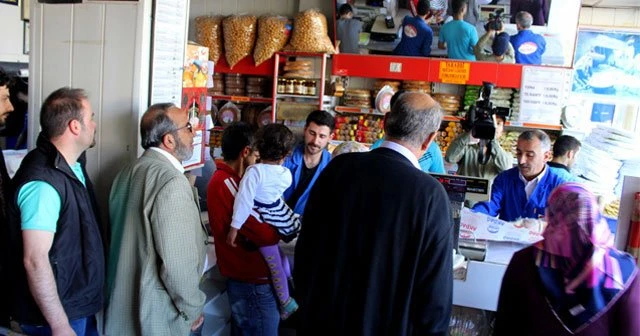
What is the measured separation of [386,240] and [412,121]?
418 millimetres

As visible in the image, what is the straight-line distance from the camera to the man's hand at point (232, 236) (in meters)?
2.87

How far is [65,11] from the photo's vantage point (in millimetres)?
2670

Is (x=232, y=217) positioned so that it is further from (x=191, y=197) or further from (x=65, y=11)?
(x=65, y=11)

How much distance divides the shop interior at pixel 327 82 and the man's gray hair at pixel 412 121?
74cm

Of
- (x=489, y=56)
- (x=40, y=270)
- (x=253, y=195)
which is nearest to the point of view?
(x=40, y=270)

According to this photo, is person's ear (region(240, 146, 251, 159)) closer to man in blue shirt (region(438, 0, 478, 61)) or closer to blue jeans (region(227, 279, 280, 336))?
blue jeans (region(227, 279, 280, 336))

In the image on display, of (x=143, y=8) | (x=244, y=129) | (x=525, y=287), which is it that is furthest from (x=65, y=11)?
(x=525, y=287)

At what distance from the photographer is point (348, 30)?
733cm

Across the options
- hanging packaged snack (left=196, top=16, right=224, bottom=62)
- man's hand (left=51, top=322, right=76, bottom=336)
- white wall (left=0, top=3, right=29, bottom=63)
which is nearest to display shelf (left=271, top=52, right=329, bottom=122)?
hanging packaged snack (left=196, top=16, right=224, bottom=62)

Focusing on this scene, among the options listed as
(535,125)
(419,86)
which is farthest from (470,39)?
(535,125)

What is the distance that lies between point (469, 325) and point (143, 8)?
2118mm

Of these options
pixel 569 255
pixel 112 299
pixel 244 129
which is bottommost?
pixel 112 299

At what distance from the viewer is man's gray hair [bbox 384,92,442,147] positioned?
80.8 inches

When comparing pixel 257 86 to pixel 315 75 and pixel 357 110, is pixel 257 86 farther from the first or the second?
pixel 357 110
